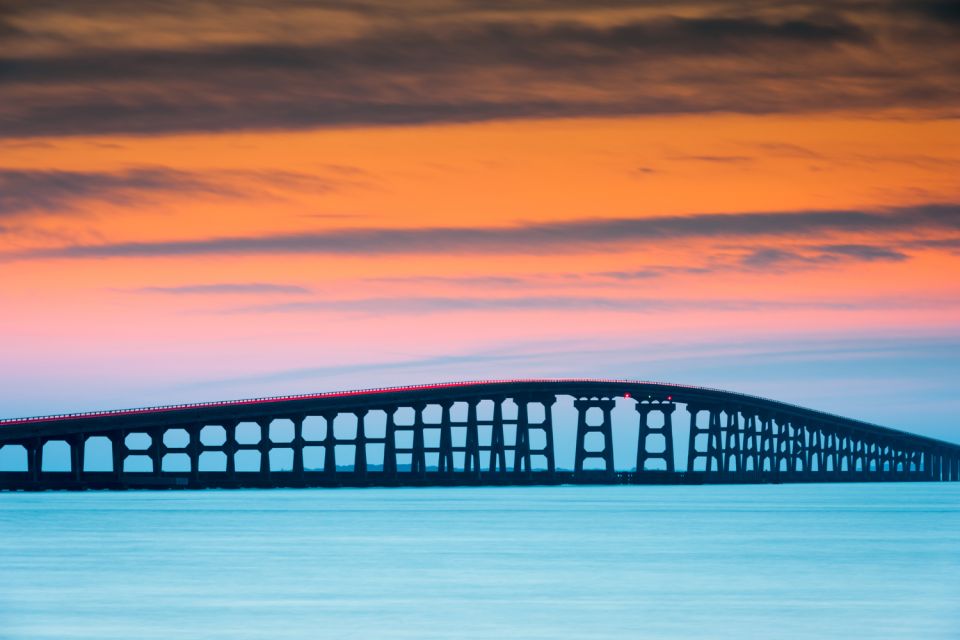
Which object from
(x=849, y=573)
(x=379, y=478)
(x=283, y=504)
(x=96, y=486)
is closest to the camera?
(x=849, y=573)

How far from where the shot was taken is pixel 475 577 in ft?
165

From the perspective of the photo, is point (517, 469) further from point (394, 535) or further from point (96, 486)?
point (394, 535)

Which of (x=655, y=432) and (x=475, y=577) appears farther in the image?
(x=655, y=432)

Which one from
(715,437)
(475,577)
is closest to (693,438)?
(715,437)

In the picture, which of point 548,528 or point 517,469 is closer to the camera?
point 548,528

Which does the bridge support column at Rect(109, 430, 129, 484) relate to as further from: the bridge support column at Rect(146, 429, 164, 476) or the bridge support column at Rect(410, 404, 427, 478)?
the bridge support column at Rect(410, 404, 427, 478)

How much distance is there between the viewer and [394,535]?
73.0 meters

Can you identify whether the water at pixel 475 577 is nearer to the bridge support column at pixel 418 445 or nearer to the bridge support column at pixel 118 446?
the bridge support column at pixel 118 446

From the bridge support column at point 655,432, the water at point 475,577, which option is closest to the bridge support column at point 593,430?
the bridge support column at point 655,432

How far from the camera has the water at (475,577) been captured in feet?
124

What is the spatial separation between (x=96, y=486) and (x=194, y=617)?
87188 mm

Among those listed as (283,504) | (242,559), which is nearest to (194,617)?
(242,559)

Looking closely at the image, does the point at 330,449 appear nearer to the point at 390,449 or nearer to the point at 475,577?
the point at 390,449

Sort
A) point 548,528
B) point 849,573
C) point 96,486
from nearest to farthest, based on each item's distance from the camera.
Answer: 1. point 849,573
2. point 548,528
3. point 96,486
